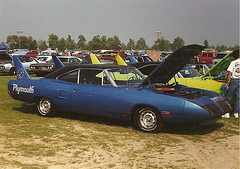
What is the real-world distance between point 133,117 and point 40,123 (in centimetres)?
221

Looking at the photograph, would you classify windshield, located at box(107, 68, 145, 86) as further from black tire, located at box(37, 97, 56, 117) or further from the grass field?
black tire, located at box(37, 97, 56, 117)

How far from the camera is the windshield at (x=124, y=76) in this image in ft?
23.4

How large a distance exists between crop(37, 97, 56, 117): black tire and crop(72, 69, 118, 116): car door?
0.79 m

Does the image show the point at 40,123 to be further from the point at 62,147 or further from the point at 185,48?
the point at 185,48

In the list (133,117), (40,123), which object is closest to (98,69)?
(133,117)

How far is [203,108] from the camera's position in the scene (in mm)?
6070

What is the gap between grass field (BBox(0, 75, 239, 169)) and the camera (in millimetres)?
4789

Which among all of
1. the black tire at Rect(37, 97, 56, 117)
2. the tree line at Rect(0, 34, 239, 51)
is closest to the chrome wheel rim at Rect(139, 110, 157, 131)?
the black tire at Rect(37, 97, 56, 117)

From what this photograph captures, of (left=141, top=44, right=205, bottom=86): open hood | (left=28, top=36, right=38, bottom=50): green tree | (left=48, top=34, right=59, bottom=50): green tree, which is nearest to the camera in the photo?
(left=141, top=44, right=205, bottom=86): open hood

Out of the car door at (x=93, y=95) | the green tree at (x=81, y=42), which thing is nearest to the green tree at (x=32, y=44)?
the green tree at (x=81, y=42)

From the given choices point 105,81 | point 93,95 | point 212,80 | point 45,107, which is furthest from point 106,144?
point 212,80

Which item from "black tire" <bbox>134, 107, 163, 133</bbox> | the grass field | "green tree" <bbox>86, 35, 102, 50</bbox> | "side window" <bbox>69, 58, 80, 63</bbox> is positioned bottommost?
the grass field

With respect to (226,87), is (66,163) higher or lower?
lower

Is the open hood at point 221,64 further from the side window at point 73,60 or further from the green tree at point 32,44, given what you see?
the green tree at point 32,44
